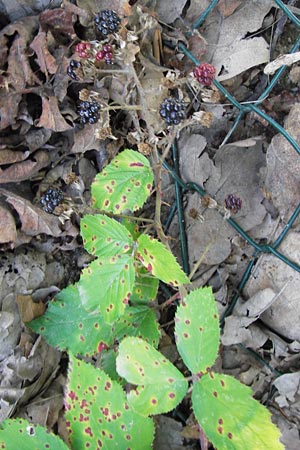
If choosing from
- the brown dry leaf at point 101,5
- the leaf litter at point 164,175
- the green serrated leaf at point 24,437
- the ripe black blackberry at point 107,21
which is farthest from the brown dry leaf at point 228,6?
the green serrated leaf at point 24,437

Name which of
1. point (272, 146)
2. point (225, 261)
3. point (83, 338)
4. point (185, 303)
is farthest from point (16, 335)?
point (272, 146)

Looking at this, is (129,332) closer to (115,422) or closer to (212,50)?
(115,422)

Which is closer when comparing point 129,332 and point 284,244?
point 129,332

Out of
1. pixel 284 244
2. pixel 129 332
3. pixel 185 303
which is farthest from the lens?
pixel 284 244

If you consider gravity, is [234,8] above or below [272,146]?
above

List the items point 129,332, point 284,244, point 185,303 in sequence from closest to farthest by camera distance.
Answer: point 185,303, point 129,332, point 284,244

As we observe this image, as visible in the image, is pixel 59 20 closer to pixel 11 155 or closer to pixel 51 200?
pixel 11 155

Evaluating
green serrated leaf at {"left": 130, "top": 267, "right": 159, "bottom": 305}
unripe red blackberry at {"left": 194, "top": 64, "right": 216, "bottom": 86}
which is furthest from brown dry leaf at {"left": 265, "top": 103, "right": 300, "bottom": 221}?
green serrated leaf at {"left": 130, "top": 267, "right": 159, "bottom": 305}
